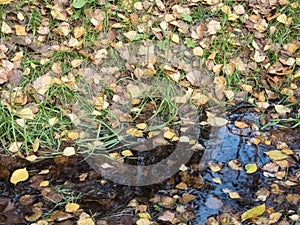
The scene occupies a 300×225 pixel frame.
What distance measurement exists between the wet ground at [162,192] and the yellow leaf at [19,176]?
32 mm

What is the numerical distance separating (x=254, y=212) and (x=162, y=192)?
589mm

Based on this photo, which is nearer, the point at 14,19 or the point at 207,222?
the point at 207,222

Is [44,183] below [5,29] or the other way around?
below

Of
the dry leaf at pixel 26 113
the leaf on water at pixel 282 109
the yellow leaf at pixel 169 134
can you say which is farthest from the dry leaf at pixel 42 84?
the leaf on water at pixel 282 109

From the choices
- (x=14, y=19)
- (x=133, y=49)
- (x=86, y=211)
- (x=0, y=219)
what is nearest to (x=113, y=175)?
(x=86, y=211)

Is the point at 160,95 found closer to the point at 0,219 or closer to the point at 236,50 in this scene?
the point at 236,50

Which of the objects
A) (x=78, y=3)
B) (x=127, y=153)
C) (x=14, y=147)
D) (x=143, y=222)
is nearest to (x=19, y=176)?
(x=14, y=147)

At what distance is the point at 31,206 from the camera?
2740 mm

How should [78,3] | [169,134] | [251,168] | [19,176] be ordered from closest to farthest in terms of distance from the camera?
[19,176]
[251,168]
[169,134]
[78,3]

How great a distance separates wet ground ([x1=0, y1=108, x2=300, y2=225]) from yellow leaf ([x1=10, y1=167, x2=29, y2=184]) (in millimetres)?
32

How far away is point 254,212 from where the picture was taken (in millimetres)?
2727

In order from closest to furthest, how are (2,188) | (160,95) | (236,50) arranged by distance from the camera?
1. (2,188)
2. (160,95)
3. (236,50)

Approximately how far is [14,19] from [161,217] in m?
2.14

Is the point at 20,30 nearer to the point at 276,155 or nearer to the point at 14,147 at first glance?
the point at 14,147
